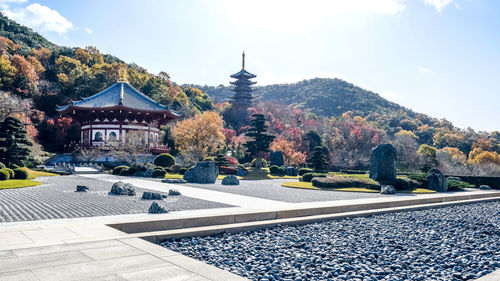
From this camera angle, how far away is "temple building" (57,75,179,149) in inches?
1535

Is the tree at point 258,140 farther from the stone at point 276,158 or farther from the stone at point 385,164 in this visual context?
the stone at point 385,164

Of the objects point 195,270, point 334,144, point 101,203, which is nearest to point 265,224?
point 195,270

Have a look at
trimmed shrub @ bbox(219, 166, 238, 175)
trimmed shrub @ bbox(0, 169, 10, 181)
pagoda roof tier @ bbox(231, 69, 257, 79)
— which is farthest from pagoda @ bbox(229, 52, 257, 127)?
trimmed shrub @ bbox(0, 169, 10, 181)

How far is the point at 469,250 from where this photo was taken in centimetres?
673

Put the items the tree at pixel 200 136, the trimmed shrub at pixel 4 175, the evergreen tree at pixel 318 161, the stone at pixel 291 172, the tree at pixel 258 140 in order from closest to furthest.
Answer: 1. the trimmed shrub at pixel 4 175
2. the evergreen tree at pixel 318 161
3. the stone at pixel 291 172
4. the tree at pixel 258 140
5. the tree at pixel 200 136

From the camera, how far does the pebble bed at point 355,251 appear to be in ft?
16.6

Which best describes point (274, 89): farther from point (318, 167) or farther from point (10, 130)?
point (10, 130)

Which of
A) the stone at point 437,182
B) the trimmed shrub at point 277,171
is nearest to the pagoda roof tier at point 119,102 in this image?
the trimmed shrub at point 277,171

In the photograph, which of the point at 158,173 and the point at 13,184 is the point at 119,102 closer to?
the point at 158,173

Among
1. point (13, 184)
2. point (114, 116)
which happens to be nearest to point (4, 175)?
point (13, 184)

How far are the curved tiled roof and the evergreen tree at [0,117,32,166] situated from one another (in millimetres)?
16110

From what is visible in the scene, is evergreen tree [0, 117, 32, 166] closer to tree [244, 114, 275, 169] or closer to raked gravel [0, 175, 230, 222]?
raked gravel [0, 175, 230, 222]

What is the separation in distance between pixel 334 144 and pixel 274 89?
70898 millimetres

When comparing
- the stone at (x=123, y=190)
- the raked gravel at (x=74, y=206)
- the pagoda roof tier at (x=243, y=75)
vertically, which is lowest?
the raked gravel at (x=74, y=206)
